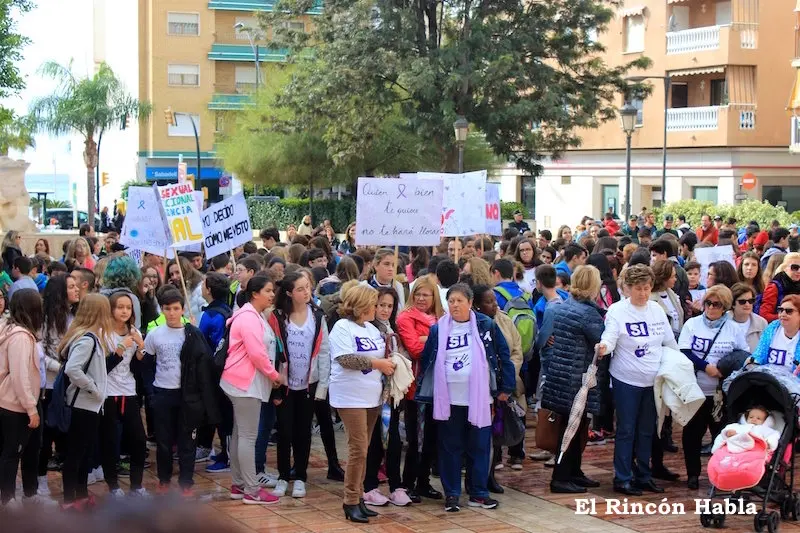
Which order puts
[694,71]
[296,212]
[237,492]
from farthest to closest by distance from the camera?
[296,212], [694,71], [237,492]

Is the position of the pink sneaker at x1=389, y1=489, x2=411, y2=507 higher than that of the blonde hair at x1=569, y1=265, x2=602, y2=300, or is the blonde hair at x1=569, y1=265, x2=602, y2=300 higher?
the blonde hair at x1=569, y1=265, x2=602, y2=300

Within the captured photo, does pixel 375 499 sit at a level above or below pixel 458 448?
below

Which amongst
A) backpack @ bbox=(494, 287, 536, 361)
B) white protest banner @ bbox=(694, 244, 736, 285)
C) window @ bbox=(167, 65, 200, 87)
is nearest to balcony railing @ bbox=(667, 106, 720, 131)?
white protest banner @ bbox=(694, 244, 736, 285)

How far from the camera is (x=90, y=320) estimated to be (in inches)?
307

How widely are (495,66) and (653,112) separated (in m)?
16.7

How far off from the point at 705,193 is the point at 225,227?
3452cm

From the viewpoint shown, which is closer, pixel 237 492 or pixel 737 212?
pixel 237 492

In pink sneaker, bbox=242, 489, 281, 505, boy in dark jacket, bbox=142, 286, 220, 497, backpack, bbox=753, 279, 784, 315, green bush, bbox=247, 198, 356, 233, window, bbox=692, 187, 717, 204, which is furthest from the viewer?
green bush, bbox=247, 198, 356, 233

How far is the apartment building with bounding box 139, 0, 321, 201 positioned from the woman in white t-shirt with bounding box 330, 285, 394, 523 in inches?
2341

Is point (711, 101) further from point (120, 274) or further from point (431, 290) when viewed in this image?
point (431, 290)

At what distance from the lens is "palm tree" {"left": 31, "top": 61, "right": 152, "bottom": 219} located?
57.7m

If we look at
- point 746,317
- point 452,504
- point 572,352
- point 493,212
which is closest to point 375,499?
point 452,504

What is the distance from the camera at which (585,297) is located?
8633 millimetres

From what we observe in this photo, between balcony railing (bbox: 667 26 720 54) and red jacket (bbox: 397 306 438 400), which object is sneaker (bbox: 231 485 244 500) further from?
balcony railing (bbox: 667 26 720 54)
